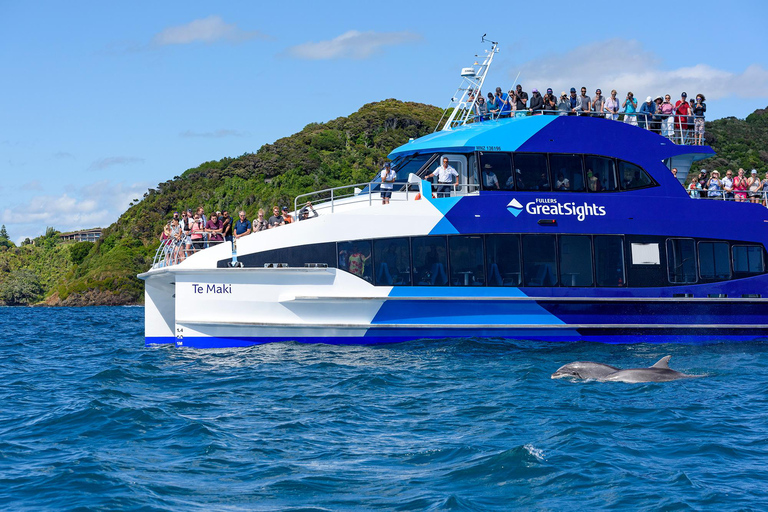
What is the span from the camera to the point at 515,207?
53.0 ft

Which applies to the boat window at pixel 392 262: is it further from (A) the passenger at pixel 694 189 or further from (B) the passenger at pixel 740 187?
(B) the passenger at pixel 740 187

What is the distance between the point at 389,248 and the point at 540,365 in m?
3.94

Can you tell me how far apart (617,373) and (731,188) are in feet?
28.9

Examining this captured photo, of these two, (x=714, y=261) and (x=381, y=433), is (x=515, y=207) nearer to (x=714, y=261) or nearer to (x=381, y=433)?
(x=714, y=261)

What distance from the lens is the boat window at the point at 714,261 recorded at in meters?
17.1

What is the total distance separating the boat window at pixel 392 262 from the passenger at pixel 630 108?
6839mm

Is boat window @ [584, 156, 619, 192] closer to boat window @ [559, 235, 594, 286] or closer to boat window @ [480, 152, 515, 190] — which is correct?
boat window @ [559, 235, 594, 286]

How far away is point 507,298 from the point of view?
15727 mm

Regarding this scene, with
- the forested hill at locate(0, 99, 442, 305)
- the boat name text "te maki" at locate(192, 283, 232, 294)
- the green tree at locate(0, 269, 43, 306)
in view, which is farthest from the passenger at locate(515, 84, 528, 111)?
the green tree at locate(0, 269, 43, 306)

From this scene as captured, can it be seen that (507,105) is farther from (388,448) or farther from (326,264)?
(388,448)

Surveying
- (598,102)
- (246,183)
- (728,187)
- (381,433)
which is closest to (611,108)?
(598,102)

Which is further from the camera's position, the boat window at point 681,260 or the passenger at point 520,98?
the passenger at point 520,98

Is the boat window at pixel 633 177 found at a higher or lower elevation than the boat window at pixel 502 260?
higher

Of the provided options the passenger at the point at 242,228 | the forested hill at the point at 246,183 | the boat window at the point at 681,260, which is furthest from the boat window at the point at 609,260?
the forested hill at the point at 246,183
